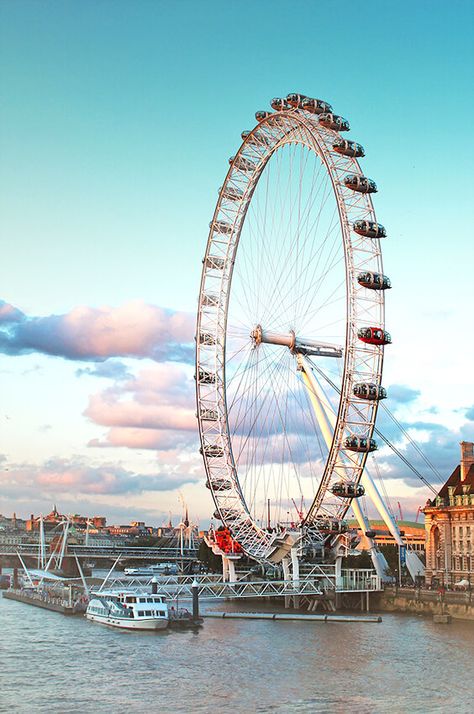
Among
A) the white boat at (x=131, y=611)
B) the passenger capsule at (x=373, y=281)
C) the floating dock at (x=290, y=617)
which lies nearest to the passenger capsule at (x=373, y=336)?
the passenger capsule at (x=373, y=281)

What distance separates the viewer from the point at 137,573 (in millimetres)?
122125

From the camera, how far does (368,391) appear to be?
62375mm

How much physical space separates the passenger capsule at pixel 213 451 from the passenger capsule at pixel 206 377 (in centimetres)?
500

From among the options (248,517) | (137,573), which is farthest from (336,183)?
(137,573)

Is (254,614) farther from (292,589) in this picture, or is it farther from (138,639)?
(138,639)

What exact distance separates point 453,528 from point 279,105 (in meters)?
34.4

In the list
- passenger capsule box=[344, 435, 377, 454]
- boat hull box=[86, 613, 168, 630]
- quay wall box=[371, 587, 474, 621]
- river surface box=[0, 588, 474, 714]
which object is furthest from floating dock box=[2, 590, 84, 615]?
passenger capsule box=[344, 435, 377, 454]

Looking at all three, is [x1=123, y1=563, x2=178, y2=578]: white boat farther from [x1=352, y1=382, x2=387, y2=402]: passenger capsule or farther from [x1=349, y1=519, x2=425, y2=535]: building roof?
[x1=352, y1=382, x2=387, y2=402]: passenger capsule

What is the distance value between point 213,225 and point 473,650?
1572 inches

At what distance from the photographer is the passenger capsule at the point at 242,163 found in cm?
7256

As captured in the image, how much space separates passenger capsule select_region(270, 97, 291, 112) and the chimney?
102ft

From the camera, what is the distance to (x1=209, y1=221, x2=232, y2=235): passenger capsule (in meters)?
75.8

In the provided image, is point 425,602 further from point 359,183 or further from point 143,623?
point 359,183

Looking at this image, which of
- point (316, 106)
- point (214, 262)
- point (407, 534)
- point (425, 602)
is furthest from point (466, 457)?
point (407, 534)
